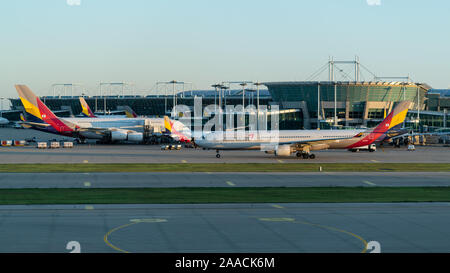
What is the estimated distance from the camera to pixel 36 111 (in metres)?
101

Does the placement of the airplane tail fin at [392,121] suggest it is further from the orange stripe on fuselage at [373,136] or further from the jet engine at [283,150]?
the jet engine at [283,150]

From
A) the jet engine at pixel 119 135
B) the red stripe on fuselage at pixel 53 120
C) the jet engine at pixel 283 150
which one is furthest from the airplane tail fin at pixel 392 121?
the red stripe on fuselage at pixel 53 120

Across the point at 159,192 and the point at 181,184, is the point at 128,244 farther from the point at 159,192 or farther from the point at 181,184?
the point at 181,184

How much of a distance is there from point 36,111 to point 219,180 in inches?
2554

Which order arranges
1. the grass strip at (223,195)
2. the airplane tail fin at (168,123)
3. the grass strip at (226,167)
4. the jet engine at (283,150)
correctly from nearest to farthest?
the grass strip at (223,195) < the grass strip at (226,167) < the jet engine at (283,150) < the airplane tail fin at (168,123)

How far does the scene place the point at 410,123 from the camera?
142 m

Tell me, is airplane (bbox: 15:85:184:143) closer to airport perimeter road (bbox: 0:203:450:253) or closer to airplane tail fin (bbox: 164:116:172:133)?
airplane tail fin (bbox: 164:116:172:133)

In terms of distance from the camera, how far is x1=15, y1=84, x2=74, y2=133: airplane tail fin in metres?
98.5

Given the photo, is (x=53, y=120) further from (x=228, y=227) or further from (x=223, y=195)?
(x=228, y=227)

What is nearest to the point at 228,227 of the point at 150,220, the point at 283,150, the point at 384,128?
the point at 150,220

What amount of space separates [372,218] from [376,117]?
12832 cm

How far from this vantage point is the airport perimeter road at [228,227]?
832 inches

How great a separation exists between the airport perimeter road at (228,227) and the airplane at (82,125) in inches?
2762

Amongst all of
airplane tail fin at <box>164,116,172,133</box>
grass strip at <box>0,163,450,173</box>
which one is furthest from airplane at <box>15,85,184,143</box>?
grass strip at <box>0,163,450,173</box>
